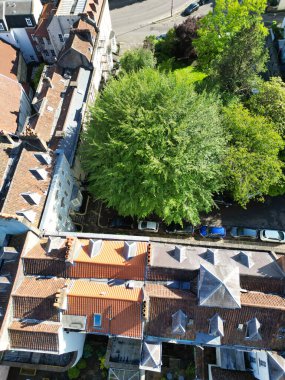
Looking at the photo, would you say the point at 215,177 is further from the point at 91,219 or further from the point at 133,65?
the point at 133,65

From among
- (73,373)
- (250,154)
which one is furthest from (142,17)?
(73,373)

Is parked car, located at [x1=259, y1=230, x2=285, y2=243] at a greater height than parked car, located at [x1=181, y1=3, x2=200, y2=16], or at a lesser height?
lesser

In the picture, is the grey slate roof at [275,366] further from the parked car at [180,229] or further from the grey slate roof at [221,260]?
the parked car at [180,229]

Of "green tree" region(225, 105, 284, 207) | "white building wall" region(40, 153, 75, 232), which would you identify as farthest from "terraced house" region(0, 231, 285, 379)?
"green tree" region(225, 105, 284, 207)

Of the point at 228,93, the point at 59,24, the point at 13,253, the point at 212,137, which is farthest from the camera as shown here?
the point at 59,24

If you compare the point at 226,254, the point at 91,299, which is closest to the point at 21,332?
the point at 91,299

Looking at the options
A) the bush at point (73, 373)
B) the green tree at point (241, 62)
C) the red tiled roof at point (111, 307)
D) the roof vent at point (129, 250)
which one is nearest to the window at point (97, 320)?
the red tiled roof at point (111, 307)

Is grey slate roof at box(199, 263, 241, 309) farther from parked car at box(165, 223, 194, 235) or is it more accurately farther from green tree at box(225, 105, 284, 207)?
parked car at box(165, 223, 194, 235)
